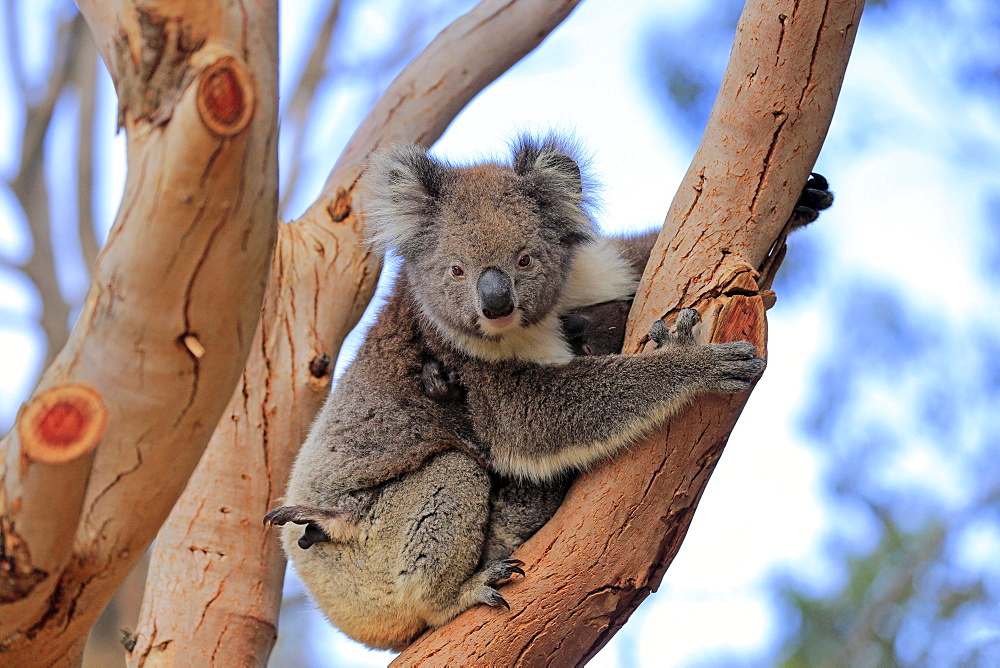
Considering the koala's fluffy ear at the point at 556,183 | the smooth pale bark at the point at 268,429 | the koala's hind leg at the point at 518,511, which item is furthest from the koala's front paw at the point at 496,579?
the koala's fluffy ear at the point at 556,183

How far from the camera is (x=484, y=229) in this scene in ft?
11.6

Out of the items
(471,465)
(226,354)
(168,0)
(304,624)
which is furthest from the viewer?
(304,624)

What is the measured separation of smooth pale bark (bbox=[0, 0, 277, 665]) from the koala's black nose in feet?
4.21

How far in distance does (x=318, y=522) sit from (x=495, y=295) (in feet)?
3.60

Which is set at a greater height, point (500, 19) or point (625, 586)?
point (500, 19)

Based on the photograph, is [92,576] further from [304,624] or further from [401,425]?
[304,624]

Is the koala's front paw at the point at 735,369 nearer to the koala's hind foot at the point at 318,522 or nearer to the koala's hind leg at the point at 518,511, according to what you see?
the koala's hind leg at the point at 518,511

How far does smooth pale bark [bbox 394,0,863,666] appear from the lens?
115 inches

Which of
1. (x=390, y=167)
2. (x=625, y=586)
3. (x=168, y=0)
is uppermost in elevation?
(x=390, y=167)

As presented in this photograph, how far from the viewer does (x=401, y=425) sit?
11.9 ft

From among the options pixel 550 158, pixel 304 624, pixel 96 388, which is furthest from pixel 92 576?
pixel 304 624

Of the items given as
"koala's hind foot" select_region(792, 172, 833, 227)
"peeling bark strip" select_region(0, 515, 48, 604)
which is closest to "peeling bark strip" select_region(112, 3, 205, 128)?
"peeling bark strip" select_region(0, 515, 48, 604)

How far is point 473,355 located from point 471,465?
434mm

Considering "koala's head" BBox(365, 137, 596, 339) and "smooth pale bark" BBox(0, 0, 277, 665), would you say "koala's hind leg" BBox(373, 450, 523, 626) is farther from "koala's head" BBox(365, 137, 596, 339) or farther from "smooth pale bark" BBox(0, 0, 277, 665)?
"smooth pale bark" BBox(0, 0, 277, 665)
